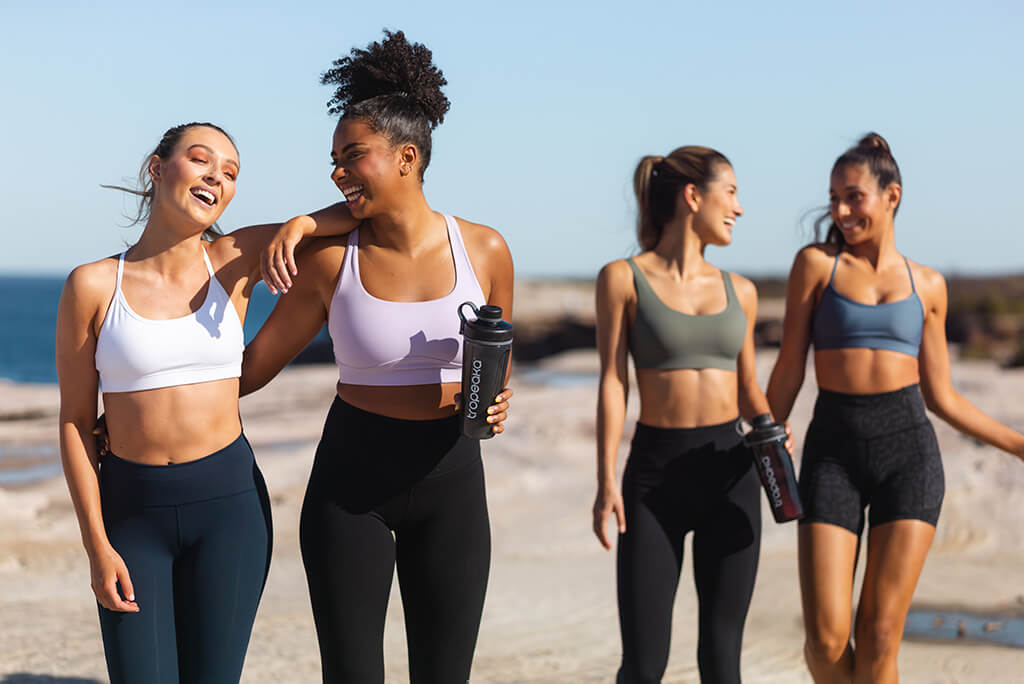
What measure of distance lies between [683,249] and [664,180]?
0.32m

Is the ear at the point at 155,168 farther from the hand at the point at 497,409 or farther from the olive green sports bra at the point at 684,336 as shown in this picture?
the olive green sports bra at the point at 684,336

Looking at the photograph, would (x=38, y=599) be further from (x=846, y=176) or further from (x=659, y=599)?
(x=846, y=176)

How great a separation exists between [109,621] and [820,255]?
120 inches

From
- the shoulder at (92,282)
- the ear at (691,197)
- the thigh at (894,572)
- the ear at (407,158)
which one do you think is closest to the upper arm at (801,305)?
the ear at (691,197)

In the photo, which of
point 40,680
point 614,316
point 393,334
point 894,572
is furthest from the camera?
point 40,680

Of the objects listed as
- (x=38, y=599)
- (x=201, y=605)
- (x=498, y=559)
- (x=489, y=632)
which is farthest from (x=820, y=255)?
(x=38, y=599)

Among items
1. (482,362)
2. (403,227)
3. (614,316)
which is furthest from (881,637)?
(403,227)

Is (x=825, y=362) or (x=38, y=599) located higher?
(x=825, y=362)

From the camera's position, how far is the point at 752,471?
3922mm

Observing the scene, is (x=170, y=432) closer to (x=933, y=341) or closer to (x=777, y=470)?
(x=777, y=470)

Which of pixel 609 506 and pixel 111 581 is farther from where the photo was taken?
pixel 609 506

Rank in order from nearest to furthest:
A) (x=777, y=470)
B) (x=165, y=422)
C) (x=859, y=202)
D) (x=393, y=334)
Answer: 1. (x=165, y=422)
2. (x=393, y=334)
3. (x=777, y=470)
4. (x=859, y=202)

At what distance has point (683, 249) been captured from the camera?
410 cm

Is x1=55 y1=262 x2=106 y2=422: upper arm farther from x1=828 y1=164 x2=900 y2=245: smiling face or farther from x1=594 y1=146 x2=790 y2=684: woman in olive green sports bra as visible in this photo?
x1=828 y1=164 x2=900 y2=245: smiling face
